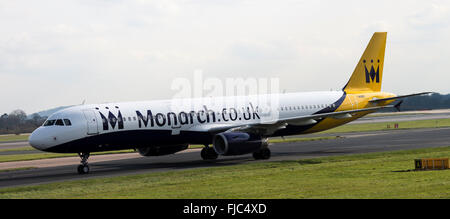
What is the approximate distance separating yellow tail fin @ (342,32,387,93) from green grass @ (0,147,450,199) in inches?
603

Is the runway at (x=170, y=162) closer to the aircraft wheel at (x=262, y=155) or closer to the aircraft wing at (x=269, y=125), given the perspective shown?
the aircraft wheel at (x=262, y=155)

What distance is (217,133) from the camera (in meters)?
37.7

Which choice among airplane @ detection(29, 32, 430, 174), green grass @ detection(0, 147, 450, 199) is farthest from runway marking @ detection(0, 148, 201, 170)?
green grass @ detection(0, 147, 450, 199)

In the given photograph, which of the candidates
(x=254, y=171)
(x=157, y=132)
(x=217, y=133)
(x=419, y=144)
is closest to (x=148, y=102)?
(x=157, y=132)

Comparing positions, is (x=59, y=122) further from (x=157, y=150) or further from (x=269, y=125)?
(x=269, y=125)

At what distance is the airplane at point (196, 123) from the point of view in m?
33.5

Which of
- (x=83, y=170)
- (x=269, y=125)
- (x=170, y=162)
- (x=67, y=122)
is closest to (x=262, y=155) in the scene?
(x=269, y=125)

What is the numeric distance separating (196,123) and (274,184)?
14.8m

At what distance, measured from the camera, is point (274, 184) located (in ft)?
76.3

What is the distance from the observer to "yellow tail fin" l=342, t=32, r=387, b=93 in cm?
4659

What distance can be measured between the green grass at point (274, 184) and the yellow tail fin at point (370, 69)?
1533 centimetres

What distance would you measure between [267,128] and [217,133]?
3176 millimetres
